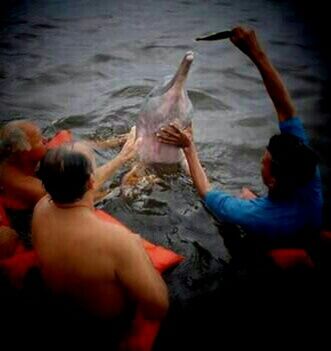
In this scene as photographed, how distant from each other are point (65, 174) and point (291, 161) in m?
1.54

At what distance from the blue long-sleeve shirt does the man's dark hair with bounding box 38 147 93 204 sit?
1.36m

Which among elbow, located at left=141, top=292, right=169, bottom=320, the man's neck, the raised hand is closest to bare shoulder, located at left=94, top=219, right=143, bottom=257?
the man's neck

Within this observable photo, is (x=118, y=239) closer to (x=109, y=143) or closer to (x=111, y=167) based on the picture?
(x=111, y=167)

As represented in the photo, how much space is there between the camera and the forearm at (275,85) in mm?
3140

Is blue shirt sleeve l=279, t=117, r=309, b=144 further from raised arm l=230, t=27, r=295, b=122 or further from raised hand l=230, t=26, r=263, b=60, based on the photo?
raised hand l=230, t=26, r=263, b=60

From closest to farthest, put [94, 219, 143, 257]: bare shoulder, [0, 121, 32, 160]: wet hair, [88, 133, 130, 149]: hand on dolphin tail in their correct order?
[94, 219, 143, 257]: bare shoulder, [0, 121, 32, 160]: wet hair, [88, 133, 130, 149]: hand on dolphin tail

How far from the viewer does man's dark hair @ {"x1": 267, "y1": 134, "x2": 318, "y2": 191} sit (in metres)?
2.88

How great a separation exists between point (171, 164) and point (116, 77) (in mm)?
4040

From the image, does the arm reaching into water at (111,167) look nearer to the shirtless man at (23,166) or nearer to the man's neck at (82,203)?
the shirtless man at (23,166)

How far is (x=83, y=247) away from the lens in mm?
2346

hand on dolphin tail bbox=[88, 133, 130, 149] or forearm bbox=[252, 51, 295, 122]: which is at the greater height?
forearm bbox=[252, 51, 295, 122]

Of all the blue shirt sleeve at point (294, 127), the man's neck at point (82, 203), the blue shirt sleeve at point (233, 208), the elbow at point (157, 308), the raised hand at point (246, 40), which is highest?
the raised hand at point (246, 40)

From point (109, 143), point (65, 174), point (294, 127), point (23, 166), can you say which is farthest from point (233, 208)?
point (109, 143)

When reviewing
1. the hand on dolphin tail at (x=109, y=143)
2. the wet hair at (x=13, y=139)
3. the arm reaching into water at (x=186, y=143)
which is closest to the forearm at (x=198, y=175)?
the arm reaching into water at (x=186, y=143)
